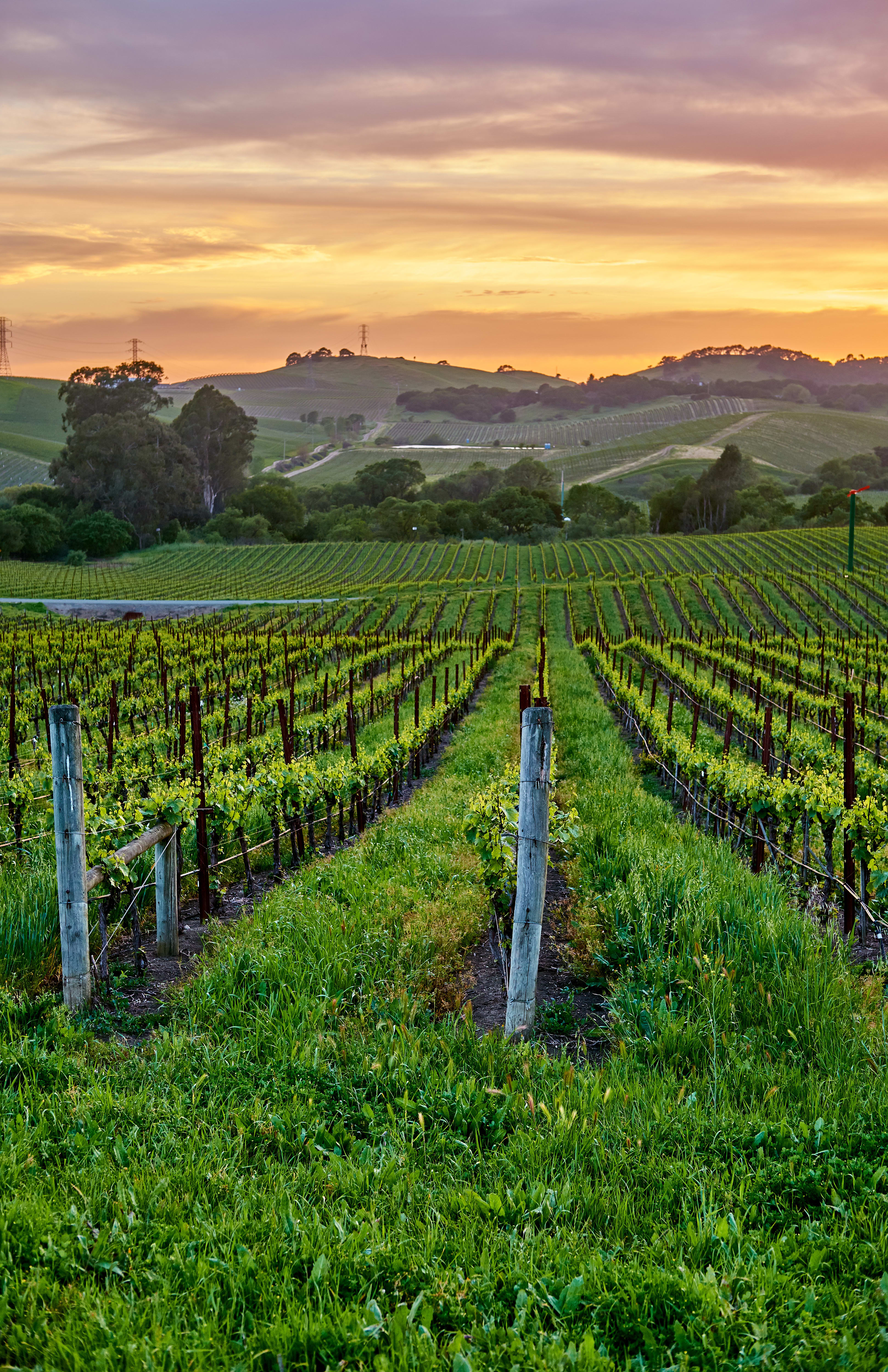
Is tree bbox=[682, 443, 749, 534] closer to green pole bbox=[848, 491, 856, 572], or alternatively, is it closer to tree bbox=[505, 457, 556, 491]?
tree bbox=[505, 457, 556, 491]

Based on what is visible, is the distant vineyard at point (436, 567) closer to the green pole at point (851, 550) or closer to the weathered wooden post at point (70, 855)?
the green pole at point (851, 550)

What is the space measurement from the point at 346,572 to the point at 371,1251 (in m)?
80.7

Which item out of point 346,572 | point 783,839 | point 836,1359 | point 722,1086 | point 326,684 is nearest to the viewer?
point 836,1359

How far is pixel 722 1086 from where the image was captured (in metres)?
4.44

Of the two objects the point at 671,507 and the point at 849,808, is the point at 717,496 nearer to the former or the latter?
the point at 671,507

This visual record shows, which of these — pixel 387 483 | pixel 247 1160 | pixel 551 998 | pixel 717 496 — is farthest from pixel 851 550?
pixel 387 483

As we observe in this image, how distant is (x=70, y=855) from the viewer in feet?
18.7

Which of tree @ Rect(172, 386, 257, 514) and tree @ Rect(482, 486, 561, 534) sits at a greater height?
Result: tree @ Rect(172, 386, 257, 514)

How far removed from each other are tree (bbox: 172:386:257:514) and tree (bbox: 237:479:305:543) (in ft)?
23.5

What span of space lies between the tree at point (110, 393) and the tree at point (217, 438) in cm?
438

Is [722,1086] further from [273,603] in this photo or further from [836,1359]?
[273,603]

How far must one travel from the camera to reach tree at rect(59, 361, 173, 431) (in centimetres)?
11019

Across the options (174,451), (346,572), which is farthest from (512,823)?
(174,451)

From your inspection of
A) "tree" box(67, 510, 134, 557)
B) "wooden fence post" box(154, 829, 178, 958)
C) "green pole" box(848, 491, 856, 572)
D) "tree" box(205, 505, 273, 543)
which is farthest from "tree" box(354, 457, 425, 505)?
"wooden fence post" box(154, 829, 178, 958)
